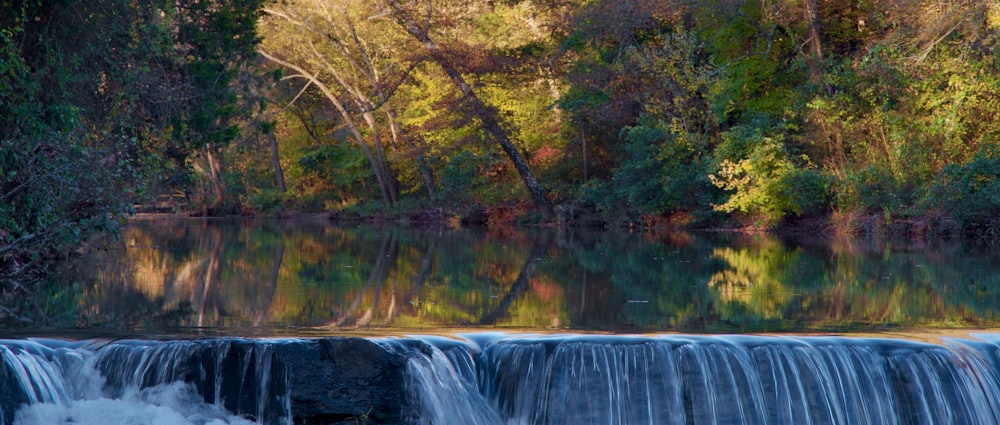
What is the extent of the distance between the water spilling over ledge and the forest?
15.6ft

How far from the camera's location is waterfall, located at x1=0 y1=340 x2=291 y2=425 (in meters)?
7.57

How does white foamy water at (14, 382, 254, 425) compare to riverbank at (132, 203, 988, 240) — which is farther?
riverbank at (132, 203, 988, 240)

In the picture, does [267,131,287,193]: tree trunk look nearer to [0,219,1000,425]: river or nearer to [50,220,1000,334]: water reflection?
[50,220,1000,334]: water reflection

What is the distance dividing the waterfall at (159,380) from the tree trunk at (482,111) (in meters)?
24.0

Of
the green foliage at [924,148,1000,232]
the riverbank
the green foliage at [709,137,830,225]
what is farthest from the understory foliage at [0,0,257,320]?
the green foliage at [924,148,1000,232]

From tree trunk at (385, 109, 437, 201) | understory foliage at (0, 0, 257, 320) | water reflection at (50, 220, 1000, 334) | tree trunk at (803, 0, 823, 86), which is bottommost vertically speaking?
water reflection at (50, 220, 1000, 334)

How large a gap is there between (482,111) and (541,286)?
60.2 ft

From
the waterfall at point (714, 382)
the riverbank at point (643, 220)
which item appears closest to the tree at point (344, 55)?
the riverbank at point (643, 220)

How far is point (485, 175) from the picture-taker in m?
35.2

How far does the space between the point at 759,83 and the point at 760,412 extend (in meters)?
22.0

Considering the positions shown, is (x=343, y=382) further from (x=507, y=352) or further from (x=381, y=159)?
(x=381, y=159)

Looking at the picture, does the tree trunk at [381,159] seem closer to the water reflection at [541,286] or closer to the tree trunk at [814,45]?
the tree trunk at [814,45]

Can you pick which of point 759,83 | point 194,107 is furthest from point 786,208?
point 194,107

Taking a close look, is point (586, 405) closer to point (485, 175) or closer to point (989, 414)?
point (989, 414)
